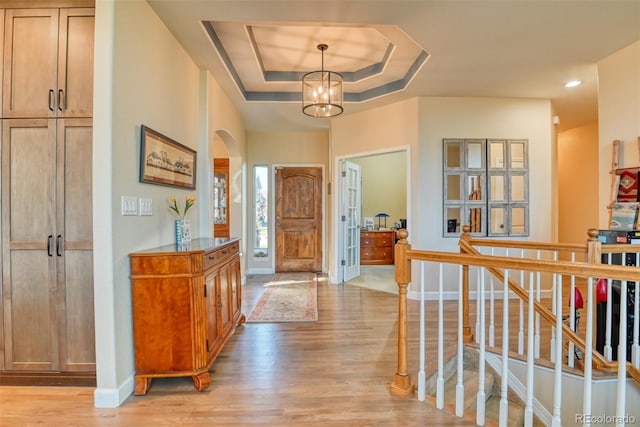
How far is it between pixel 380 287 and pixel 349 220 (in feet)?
4.01

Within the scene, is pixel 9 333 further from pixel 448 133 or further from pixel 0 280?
pixel 448 133

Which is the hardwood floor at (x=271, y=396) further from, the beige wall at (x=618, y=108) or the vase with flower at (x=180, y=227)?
the beige wall at (x=618, y=108)

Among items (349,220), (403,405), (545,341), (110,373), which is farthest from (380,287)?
(110,373)

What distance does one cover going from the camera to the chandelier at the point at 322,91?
10.3ft

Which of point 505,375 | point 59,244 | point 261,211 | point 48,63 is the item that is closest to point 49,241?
point 59,244

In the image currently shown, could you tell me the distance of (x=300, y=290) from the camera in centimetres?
470

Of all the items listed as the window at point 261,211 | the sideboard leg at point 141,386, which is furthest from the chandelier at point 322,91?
the window at point 261,211

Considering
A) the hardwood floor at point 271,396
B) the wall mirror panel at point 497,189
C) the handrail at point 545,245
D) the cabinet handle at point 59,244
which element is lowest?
the hardwood floor at point 271,396

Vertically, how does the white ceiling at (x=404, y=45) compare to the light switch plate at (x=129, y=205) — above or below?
above

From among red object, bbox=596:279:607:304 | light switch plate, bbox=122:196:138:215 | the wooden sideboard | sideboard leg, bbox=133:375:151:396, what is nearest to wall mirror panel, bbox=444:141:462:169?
red object, bbox=596:279:607:304

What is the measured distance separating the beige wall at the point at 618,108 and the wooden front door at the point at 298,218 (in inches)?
160

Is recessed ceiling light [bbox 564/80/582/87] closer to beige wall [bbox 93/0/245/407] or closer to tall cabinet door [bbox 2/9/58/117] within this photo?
beige wall [bbox 93/0/245/407]

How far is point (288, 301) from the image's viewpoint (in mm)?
4125

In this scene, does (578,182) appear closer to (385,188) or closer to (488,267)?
(385,188)
